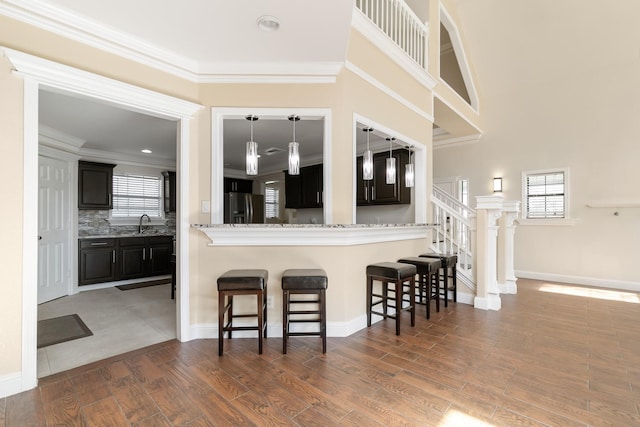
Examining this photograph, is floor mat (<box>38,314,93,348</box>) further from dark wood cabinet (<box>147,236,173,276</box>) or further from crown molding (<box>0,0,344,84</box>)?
crown molding (<box>0,0,344,84</box>)

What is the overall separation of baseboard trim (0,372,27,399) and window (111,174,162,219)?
4.52m

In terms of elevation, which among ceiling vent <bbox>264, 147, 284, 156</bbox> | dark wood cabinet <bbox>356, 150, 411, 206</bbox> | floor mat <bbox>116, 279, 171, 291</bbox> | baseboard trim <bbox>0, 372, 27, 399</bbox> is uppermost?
ceiling vent <bbox>264, 147, 284, 156</bbox>

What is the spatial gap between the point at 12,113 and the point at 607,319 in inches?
232

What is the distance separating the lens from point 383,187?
5.59m

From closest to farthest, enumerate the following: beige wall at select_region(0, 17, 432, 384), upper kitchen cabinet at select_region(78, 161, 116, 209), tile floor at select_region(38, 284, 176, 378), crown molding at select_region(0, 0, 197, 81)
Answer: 1. crown molding at select_region(0, 0, 197, 81)
2. tile floor at select_region(38, 284, 176, 378)
3. beige wall at select_region(0, 17, 432, 384)
4. upper kitchen cabinet at select_region(78, 161, 116, 209)

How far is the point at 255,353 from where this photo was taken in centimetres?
246

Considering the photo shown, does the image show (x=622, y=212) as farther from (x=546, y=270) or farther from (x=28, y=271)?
(x=28, y=271)

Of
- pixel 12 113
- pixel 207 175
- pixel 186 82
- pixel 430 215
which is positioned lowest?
pixel 430 215

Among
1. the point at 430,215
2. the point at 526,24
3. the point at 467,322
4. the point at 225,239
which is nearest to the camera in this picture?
the point at 225,239

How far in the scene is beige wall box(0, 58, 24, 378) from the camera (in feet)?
6.19

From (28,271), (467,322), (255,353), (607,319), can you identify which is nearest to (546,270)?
(607,319)

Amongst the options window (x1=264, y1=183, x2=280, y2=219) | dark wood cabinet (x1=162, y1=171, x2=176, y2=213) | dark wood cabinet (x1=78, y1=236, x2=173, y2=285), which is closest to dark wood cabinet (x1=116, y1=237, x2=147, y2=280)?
dark wood cabinet (x1=78, y1=236, x2=173, y2=285)

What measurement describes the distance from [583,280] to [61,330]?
774 centimetres

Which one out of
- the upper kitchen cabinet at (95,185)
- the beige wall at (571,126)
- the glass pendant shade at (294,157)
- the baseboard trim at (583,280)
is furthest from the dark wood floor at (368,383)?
the upper kitchen cabinet at (95,185)
